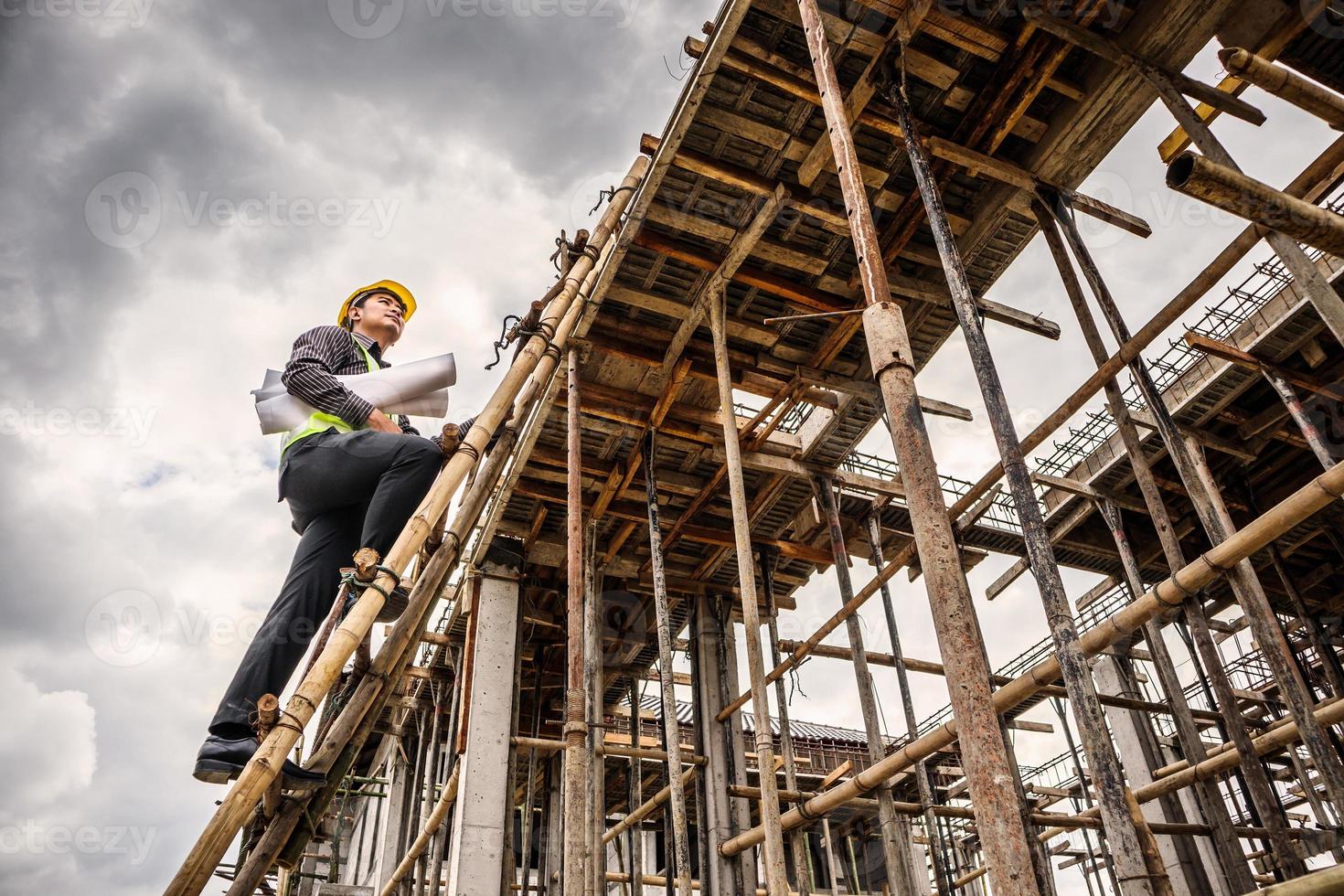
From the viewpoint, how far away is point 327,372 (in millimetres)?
4719

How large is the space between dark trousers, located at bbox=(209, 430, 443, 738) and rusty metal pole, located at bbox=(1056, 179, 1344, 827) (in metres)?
5.70

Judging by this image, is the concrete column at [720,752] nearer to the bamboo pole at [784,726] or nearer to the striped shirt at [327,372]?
the bamboo pole at [784,726]

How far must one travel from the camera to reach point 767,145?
31.2ft

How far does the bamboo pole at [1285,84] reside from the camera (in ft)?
13.1

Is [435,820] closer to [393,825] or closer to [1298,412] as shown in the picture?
[393,825]

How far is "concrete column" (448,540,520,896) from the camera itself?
12445mm

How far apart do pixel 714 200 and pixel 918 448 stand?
6.60 metres

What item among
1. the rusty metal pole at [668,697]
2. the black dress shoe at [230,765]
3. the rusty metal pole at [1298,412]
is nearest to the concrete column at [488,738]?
the rusty metal pole at [668,697]

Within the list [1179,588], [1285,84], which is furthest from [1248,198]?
[1179,588]

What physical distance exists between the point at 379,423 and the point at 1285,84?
473 cm

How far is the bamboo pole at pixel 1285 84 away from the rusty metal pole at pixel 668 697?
7776mm

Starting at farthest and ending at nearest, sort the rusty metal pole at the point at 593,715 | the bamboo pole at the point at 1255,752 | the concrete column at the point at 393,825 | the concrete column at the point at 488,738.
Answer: the concrete column at the point at 393,825 → the concrete column at the point at 488,738 → the rusty metal pole at the point at 593,715 → the bamboo pole at the point at 1255,752

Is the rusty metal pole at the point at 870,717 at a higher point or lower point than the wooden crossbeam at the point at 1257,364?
lower

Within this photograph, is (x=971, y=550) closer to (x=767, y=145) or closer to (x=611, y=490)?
(x=611, y=490)
